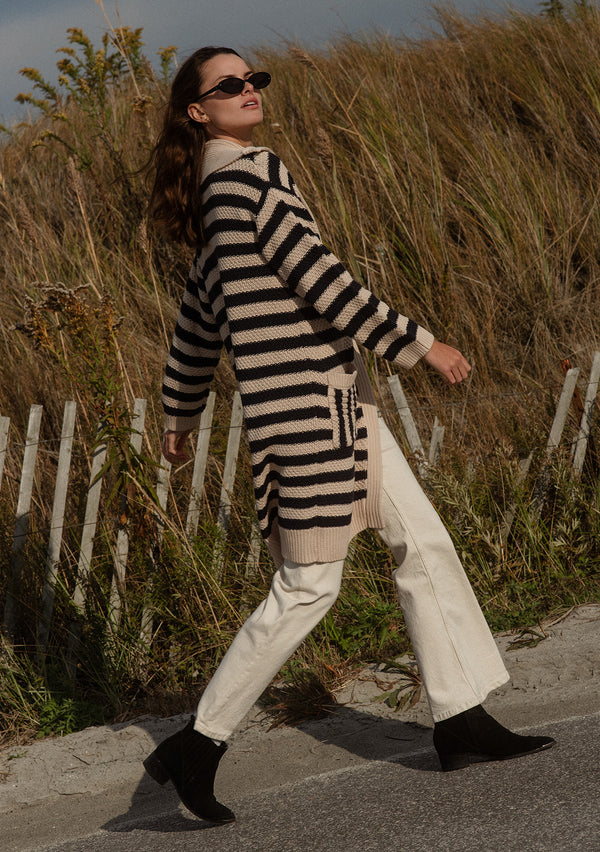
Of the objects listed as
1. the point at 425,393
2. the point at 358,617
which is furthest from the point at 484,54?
the point at 358,617

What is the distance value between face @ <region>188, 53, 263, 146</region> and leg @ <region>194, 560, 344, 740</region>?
3.85 ft

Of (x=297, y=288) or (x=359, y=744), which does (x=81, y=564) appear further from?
(x=297, y=288)

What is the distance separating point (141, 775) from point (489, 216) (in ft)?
14.5

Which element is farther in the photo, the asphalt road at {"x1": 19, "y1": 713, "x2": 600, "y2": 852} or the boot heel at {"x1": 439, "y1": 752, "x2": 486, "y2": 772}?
the boot heel at {"x1": 439, "y1": 752, "x2": 486, "y2": 772}

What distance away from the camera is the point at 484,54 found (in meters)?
7.89

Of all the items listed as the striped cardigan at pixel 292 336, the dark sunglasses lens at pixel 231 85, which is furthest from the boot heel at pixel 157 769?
the dark sunglasses lens at pixel 231 85

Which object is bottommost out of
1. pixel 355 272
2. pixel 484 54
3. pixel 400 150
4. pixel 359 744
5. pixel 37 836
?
pixel 359 744

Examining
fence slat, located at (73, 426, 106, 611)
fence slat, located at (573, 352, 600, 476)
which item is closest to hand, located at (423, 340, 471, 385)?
fence slat, located at (73, 426, 106, 611)

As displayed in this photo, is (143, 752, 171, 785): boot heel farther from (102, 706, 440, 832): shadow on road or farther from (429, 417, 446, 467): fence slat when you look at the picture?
(429, 417, 446, 467): fence slat

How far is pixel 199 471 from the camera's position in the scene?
384 centimetres

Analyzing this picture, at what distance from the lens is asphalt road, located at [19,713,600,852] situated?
219cm

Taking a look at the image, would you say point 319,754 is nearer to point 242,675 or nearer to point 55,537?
point 242,675

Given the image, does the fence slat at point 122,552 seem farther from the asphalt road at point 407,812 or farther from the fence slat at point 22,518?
the asphalt road at point 407,812

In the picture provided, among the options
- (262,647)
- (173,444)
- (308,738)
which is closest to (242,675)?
(262,647)
